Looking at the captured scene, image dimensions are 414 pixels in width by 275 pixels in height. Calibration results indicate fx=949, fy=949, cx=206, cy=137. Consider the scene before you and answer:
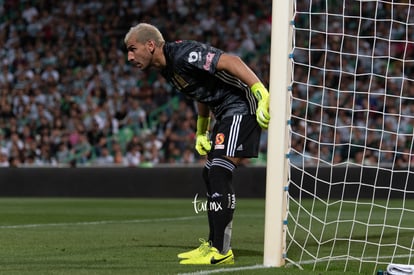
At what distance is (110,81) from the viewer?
930 inches

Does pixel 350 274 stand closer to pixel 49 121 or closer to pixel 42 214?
pixel 42 214

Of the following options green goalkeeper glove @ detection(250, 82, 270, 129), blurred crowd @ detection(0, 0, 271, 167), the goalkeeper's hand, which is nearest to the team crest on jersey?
green goalkeeper glove @ detection(250, 82, 270, 129)

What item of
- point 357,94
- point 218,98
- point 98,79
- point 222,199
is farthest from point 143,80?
point 222,199

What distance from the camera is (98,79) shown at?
Answer: 23.7m

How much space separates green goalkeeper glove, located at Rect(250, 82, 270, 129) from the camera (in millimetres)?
6551

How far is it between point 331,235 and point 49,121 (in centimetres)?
1341

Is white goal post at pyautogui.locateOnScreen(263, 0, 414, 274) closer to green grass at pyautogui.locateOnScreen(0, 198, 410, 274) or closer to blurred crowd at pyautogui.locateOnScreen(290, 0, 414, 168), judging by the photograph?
blurred crowd at pyautogui.locateOnScreen(290, 0, 414, 168)

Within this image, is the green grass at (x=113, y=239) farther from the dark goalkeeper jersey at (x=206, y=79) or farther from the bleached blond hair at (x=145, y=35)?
the bleached blond hair at (x=145, y=35)

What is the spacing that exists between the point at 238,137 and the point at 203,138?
2.79ft

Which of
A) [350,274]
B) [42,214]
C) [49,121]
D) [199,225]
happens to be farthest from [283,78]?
[49,121]

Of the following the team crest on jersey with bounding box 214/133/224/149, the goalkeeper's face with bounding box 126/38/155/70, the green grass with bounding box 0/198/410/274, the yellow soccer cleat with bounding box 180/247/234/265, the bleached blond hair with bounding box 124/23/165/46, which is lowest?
the green grass with bounding box 0/198/410/274

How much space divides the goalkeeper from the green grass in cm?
32

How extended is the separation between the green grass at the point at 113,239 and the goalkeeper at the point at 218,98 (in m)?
0.32

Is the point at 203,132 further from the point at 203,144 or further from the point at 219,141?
the point at 219,141
